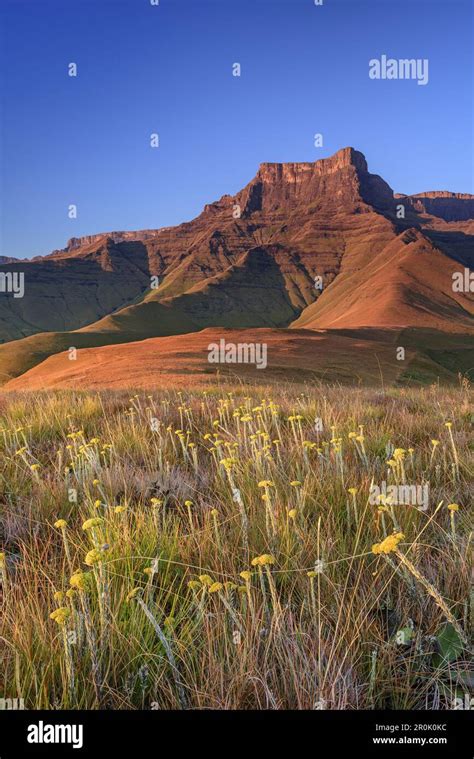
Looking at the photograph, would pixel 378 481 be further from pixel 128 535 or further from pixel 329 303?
pixel 329 303

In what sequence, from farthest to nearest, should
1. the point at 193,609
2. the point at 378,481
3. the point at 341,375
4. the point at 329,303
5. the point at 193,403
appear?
1. the point at 329,303
2. the point at 341,375
3. the point at 193,403
4. the point at 378,481
5. the point at 193,609

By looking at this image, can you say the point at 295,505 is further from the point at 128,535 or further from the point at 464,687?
the point at 464,687

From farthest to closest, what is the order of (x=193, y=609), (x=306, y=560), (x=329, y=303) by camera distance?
(x=329, y=303)
(x=306, y=560)
(x=193, y=609)

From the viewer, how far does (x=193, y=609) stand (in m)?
2.04

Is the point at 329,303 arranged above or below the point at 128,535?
above

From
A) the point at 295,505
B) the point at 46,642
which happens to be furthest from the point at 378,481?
the point at 46,642

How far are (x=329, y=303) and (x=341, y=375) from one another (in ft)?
488

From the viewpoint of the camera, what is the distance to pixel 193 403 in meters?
7.39

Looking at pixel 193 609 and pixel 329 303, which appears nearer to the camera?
pixel 193 609

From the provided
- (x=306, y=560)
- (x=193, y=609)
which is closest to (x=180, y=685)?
(x=193, y=609)
